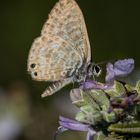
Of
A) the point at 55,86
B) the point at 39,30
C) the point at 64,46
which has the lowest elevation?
the point at 39,30

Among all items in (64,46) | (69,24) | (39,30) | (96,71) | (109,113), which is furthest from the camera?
(39,30)

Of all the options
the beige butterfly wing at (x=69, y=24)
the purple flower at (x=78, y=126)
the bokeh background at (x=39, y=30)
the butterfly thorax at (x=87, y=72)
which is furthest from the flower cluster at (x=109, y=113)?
the bokeh background at (x=39, y=30)

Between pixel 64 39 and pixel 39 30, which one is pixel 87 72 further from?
pixel 39 30

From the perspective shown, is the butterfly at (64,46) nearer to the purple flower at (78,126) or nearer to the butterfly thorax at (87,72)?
the butterfly thorax at (87,72)

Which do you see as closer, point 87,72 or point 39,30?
point 87,72

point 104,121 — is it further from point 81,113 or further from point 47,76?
point 47,76

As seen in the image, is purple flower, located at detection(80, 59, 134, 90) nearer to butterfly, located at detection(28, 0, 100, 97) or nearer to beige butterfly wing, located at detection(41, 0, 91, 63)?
butterfly, located at detection(28, 0, 100, 97)

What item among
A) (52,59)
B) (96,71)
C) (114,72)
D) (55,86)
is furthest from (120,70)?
(52,59)
